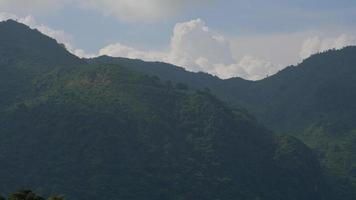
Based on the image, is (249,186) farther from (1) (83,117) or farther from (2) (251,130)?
(1) (83,117)

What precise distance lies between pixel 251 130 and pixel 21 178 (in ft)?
252

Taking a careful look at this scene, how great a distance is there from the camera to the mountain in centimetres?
15350

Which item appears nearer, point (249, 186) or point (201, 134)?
point (249, 186)

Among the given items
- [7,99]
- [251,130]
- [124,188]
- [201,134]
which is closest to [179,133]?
→ [201,134]

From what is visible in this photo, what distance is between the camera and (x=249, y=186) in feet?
581

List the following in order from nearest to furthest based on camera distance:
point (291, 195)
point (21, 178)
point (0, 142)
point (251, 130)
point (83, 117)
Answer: point (21, 178)
point (0, 142)
point (83, 117)
point (291, 195)
point (251, 130)

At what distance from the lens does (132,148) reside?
17012 centimetres

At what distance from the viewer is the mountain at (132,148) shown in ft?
504

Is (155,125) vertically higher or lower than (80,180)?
higher

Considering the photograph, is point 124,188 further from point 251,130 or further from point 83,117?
point 251,130

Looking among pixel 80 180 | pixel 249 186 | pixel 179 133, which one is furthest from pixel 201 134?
pixel 80 180

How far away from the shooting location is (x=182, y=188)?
532 ft

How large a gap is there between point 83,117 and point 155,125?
19.7m

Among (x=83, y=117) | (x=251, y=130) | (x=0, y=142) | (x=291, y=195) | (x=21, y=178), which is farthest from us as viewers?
(x=251, y=130)
